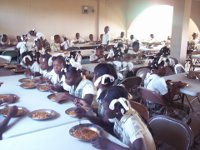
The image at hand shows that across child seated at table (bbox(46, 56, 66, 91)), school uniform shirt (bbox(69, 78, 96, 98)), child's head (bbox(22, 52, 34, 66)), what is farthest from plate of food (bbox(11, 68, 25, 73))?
school uniform shirt (bbox(69, 78, 96, 98))

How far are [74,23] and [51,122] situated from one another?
28.6 ft

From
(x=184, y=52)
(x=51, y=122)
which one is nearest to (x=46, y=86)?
(x=51, y=122)

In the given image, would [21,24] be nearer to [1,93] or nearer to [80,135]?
[1,93]

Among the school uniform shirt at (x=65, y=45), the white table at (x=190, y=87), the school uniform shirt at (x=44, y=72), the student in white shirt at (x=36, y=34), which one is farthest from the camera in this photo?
the school uniform shirt at (x=65, y=45)

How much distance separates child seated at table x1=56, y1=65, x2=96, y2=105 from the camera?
2479 mm

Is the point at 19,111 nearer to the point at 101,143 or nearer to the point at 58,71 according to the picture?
the point at 101,143

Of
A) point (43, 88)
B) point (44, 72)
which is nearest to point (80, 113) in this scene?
point (43, 88)

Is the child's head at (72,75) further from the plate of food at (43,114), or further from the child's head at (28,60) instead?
the child's head at (28,60)

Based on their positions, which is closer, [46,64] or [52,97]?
[52,97]

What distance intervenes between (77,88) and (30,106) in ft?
1.79

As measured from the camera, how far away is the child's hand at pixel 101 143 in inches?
61.6

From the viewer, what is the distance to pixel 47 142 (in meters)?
1.63

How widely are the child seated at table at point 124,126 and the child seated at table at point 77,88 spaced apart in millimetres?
691

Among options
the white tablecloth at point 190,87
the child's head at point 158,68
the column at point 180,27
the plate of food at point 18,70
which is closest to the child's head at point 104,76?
the white tablecloth at point 190,87
